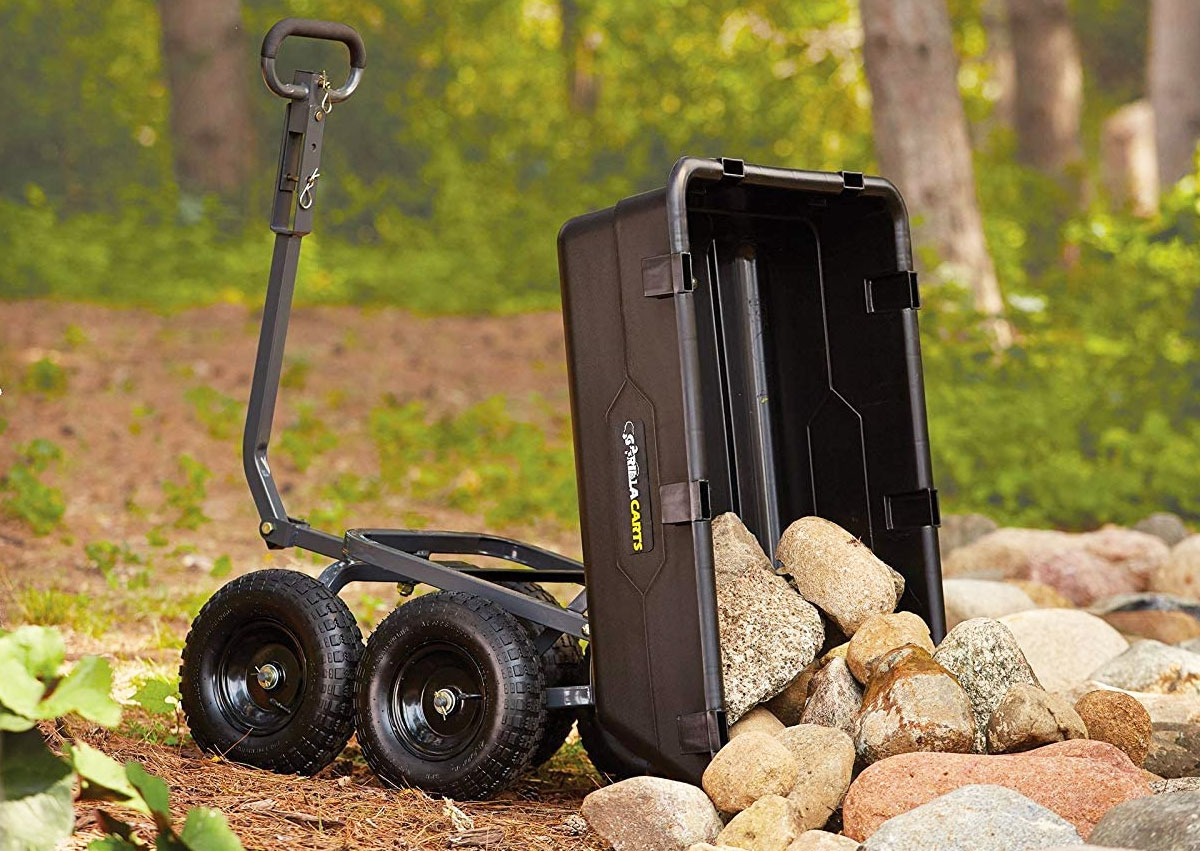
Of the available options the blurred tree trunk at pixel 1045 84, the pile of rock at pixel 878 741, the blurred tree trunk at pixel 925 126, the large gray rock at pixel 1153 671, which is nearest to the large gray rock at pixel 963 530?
the blurred tree trunk at pixel 925 126

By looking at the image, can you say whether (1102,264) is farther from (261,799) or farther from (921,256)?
(261,799)

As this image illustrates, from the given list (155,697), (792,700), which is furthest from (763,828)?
(155,697)

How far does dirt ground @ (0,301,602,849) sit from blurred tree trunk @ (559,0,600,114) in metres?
4.76

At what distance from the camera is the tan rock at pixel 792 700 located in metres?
3.63

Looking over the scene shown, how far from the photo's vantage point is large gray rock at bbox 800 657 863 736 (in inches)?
136

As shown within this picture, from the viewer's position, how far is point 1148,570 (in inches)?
257

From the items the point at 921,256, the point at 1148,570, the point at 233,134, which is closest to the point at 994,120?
the point at 233,134

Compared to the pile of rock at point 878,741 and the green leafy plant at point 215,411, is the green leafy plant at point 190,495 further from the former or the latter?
the pile of rock at point 878,741

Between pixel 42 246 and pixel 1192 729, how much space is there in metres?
10.7

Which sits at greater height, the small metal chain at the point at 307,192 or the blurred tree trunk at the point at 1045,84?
the blurred tree trunk at the point at 1045,84

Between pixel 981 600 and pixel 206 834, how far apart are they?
3651 millimetres

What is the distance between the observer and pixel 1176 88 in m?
11.2

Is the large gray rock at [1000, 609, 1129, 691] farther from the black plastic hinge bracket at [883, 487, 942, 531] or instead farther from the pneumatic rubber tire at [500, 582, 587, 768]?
the pneumatic rubber tire at [500, 582, 587, 768]

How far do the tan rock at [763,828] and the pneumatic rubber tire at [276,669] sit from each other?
105 cm
